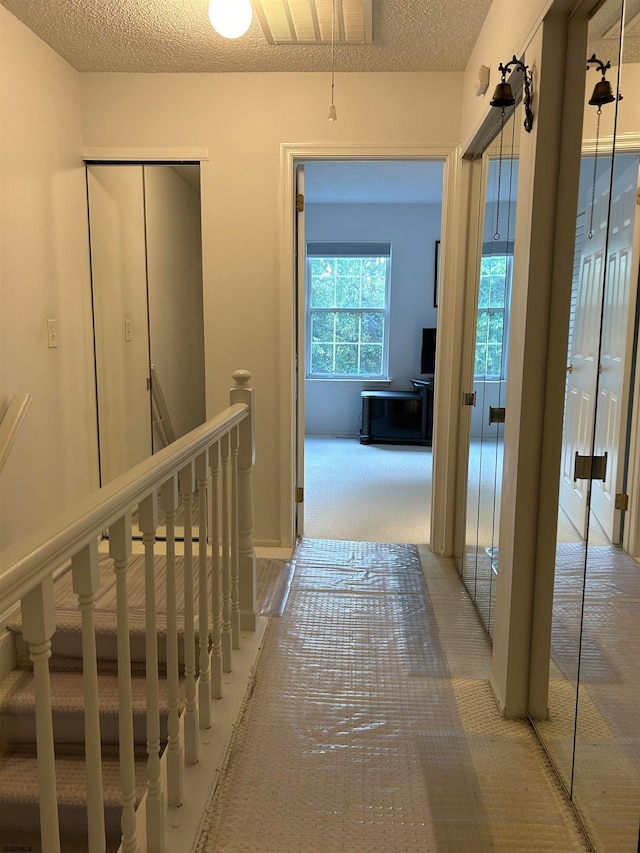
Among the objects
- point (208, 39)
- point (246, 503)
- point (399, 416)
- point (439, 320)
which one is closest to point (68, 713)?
point (246, 503)

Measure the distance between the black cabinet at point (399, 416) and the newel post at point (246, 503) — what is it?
4.15 metres

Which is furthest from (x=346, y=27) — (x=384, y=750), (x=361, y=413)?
(x=361, y=413)

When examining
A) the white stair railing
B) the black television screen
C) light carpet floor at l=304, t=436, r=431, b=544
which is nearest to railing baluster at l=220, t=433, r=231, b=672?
the white stair railing

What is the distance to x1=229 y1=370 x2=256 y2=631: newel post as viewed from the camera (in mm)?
2160

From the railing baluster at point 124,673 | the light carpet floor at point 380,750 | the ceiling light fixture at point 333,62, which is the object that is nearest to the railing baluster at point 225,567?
the light carpet floor at point 380,750

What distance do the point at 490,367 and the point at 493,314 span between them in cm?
21

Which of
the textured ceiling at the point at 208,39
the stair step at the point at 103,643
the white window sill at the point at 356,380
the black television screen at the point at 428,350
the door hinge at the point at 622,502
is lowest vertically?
the stair step at the point at 103,643

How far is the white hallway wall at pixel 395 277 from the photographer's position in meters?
6.58

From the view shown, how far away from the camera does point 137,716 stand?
223cm

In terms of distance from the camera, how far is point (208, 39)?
272 centimetres

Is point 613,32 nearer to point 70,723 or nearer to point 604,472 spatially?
point 604,472

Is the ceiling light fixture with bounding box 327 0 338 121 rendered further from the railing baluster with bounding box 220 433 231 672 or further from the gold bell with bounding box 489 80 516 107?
the railing baluster with bounding box 220 433 231 672

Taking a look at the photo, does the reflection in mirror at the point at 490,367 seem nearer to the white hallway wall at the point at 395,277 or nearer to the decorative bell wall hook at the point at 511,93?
the decorative bell wall hook at the point at 511,93

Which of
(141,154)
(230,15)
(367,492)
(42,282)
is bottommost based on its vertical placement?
(367,492)
